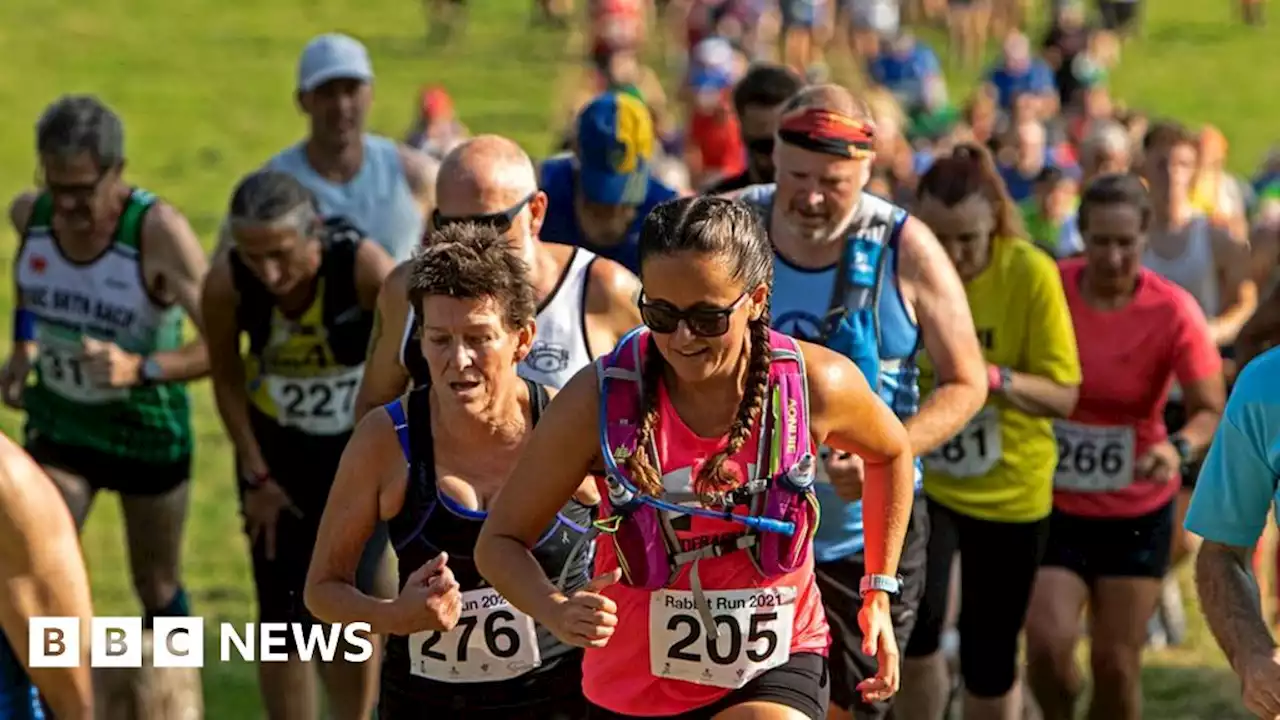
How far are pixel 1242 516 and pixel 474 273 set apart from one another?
1624 millimetres

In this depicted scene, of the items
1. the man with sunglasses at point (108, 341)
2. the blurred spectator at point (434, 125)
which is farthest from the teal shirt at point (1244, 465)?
the blurred spectator at point (434, 125)

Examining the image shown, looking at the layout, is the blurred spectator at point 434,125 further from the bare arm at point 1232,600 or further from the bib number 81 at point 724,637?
the bare arm at point 1232,600

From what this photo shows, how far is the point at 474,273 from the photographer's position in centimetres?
460

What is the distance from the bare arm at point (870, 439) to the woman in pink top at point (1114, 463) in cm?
253

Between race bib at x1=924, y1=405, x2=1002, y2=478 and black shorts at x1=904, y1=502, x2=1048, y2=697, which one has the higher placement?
race bib at x1=924, y1=405, x2=1002, y2=478

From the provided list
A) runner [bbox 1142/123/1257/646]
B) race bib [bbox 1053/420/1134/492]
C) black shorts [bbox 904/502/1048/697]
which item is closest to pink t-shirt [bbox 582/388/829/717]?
black shorts [bbox 904/502/1048/697]

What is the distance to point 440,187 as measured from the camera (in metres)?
5.48

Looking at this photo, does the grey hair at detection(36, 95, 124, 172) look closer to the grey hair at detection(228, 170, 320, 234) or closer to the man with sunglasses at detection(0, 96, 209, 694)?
the man with sunglasses at detection(0, 96, 209, 694)

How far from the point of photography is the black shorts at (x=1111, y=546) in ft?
23.5

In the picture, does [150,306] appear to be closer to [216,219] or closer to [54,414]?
[54,414]

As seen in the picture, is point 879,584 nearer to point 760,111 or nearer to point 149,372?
point 760,111

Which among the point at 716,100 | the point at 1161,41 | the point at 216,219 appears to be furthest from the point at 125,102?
the point at 1161,41

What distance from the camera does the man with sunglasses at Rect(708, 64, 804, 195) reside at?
7523 mm

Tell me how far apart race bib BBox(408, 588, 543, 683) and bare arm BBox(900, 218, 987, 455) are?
1382mm
